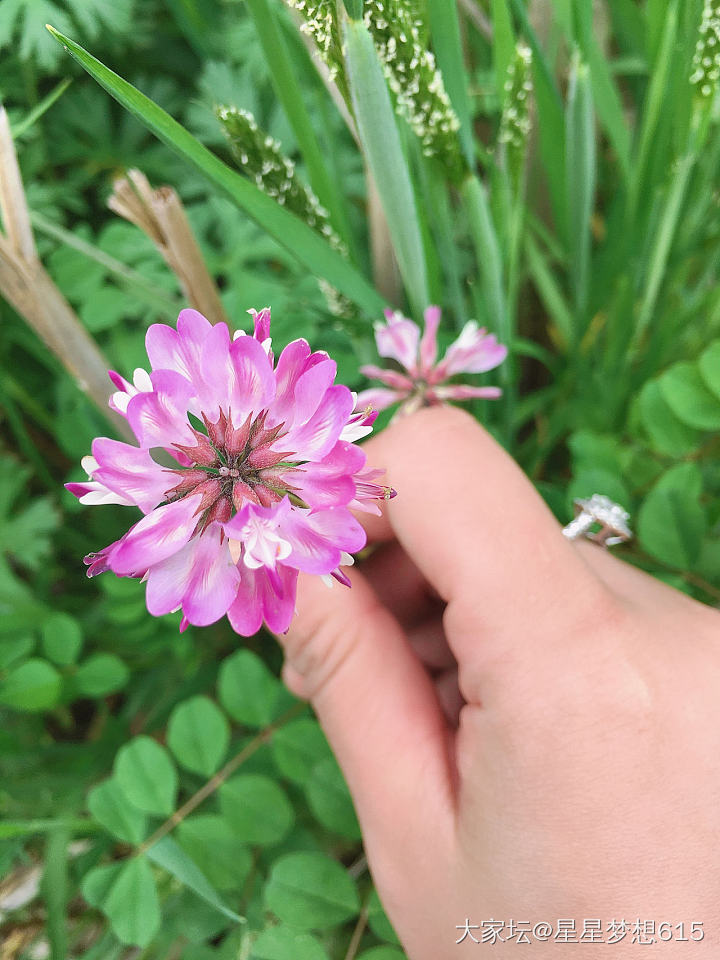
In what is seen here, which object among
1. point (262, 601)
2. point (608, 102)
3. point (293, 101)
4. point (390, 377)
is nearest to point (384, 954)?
point (262, 601)

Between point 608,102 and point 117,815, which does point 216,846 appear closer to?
point 117,815

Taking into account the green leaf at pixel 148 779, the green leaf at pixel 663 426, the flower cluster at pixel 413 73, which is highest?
the flower cluster at pixel 413 73

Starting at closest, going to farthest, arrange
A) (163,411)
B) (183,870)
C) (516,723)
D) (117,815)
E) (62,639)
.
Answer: (163,411) < (516,723) < (183,870) < (117,815) < (62,639)

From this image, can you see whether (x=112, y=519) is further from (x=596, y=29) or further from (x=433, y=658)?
(x=596, y=29)

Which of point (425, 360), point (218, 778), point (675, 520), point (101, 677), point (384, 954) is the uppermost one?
point (425, 360)

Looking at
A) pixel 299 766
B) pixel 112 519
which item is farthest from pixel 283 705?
pixel 112 519

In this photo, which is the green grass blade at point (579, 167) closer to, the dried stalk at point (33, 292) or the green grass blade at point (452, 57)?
the green grass blade at point (452, 57)

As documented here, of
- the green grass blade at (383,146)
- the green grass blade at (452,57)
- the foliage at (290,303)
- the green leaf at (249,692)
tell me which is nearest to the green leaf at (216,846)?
the foliage at (290,303)
